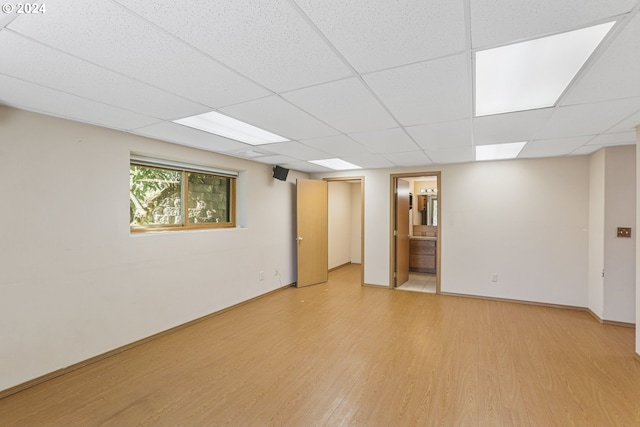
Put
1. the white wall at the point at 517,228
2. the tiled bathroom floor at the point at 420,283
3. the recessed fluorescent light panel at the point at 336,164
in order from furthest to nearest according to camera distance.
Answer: the tiled bathroom floor at the point at 420,283 < the recessed fluorescent light panel at the point at 336,164 < the white wall at the point at 517,228

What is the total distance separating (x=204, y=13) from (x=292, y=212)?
181 inches

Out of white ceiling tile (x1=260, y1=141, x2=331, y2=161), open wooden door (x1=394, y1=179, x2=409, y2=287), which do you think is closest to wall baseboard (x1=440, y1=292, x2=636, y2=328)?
open wooden door (x1=394, y1=179, x2=409, y2=287)

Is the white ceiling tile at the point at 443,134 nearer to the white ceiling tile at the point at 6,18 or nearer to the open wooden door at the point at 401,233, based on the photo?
the open wooden door at the point at 401,233

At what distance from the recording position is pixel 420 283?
595 cm

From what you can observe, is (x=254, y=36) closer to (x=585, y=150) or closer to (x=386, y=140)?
(x=386, y=140)

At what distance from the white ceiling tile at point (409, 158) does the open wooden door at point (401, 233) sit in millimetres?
634

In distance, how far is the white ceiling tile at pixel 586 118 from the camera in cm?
231

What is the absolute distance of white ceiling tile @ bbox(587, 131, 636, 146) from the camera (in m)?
3.12

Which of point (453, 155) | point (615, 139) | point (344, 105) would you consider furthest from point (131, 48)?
point (615, 139)

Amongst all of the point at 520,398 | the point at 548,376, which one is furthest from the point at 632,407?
the point at 520,398

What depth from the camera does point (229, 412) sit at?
83.1 inches

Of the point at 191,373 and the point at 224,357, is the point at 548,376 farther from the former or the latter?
the point at 191,373

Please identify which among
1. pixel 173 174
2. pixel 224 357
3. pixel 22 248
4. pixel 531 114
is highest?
pixel 531 114

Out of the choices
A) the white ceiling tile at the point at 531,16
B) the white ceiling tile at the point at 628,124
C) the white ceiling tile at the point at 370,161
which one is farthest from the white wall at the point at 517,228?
the white ceiling tile at the point at 531,16
